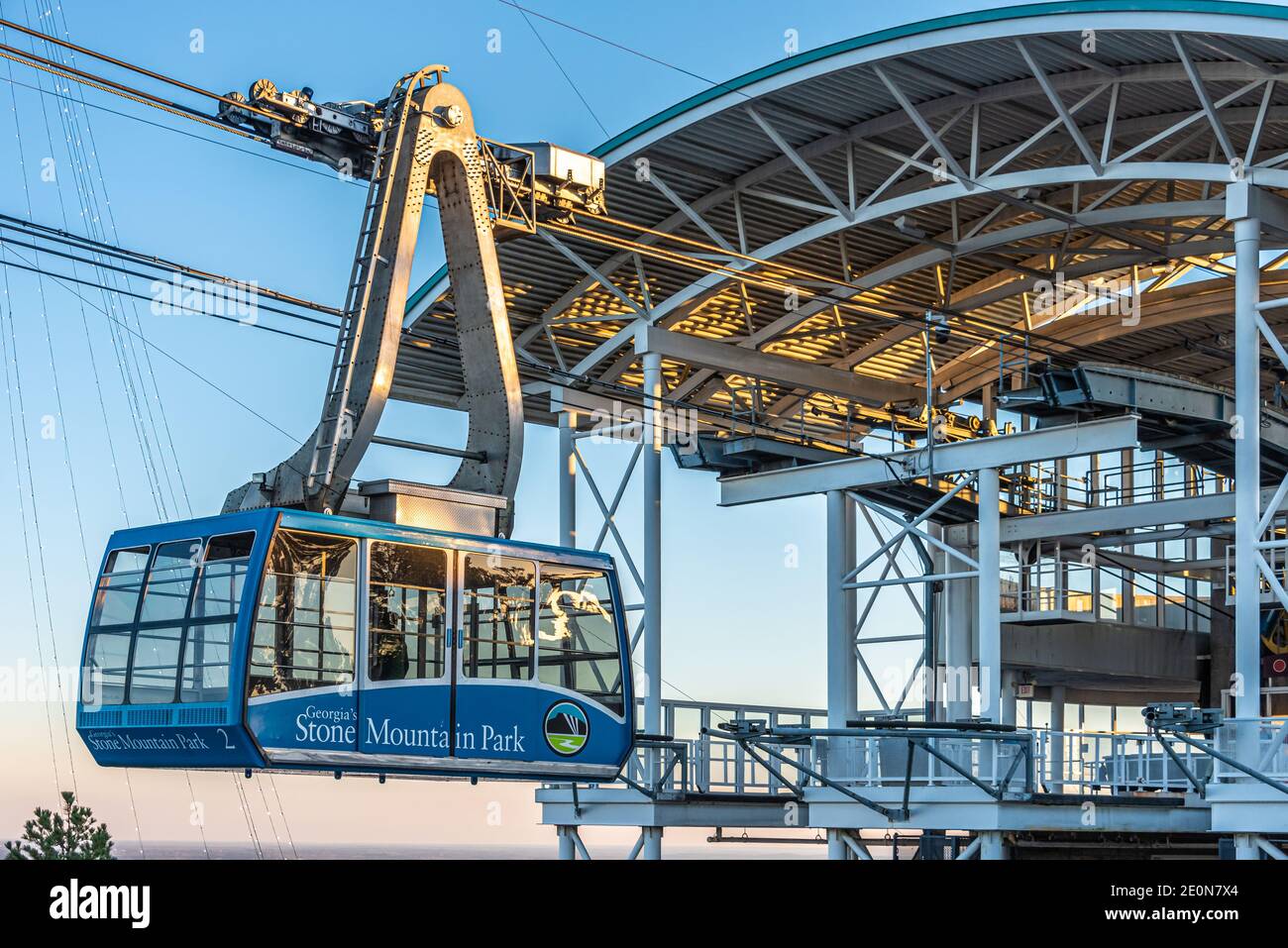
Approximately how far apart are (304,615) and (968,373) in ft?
83.4

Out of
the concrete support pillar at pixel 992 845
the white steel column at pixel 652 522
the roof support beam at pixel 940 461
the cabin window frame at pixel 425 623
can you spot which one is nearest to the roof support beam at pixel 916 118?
the roof support beam at pixel 940 461

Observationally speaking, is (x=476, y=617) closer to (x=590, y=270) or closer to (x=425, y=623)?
(x=425, y=623)

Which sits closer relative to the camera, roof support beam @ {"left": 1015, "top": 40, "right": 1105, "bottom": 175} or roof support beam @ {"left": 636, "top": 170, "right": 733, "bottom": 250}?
roof support beam @ {"left": 1015, "top": 40, "right": 1105, "bottom": 175}

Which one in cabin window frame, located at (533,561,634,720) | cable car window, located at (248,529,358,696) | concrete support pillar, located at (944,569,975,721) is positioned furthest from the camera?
concrete support pillar, located at (944,569,975,721)

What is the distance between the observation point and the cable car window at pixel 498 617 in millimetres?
17797

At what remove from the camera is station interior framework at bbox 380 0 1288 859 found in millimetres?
25078

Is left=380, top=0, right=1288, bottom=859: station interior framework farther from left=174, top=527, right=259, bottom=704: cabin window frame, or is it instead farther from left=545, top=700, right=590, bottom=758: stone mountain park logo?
left=174, top=527, right=259, bottom=704: cabin window frame

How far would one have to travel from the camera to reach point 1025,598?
121 ft

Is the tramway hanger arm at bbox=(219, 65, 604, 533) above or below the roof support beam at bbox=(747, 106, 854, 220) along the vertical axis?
below

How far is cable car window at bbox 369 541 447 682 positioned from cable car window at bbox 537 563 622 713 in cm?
145

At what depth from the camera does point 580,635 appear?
1912cm

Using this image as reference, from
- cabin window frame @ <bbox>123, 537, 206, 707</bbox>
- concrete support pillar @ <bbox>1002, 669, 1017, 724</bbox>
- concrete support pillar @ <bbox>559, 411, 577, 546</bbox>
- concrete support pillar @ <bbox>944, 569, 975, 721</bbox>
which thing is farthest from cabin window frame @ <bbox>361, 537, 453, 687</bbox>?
concrete support pillar @ <bbox>1002, 669, 1017, 724</bbox>
